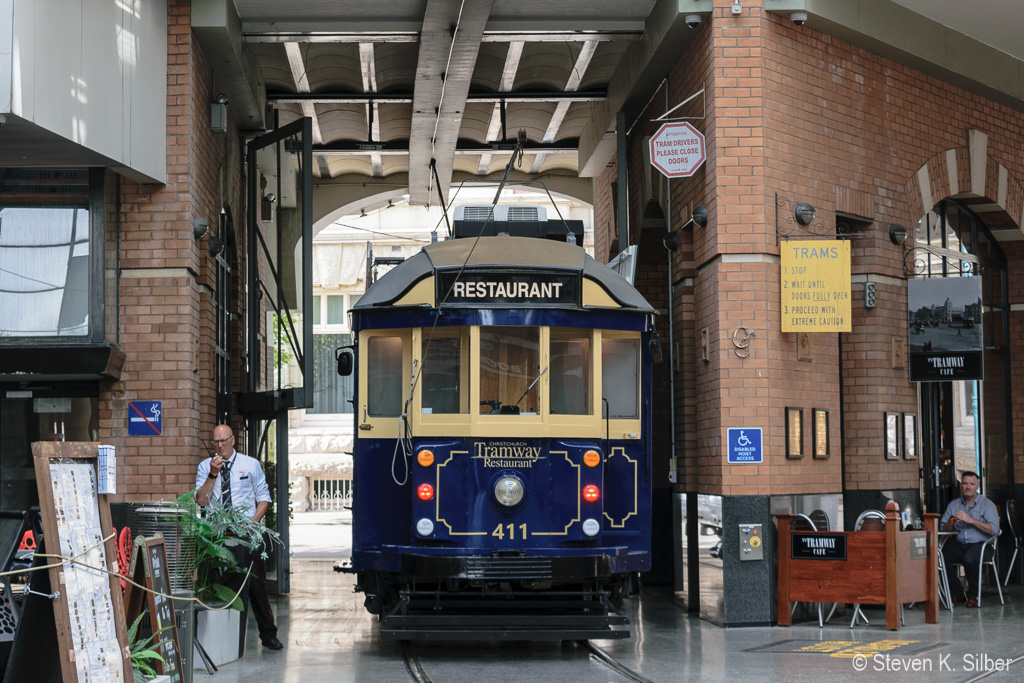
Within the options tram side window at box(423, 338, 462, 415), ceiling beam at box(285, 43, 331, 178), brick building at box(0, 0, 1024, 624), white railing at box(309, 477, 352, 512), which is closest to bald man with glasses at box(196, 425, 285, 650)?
tram side window at box(423, 338, 462, 415)

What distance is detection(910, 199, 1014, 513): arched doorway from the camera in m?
13.5

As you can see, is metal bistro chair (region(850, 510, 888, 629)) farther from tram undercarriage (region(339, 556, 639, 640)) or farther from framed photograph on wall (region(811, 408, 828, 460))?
tram undercarriage (region(339, 556, 639, 640))

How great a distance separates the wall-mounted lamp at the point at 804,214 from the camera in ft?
35.8

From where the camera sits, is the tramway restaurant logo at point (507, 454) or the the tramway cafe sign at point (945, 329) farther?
the the tramway cafe sign at point (945, 329)

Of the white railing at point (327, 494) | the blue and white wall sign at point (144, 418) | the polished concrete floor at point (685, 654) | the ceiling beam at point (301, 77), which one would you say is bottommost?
the white railing at point (327, 494)

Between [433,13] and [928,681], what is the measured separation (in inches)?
299

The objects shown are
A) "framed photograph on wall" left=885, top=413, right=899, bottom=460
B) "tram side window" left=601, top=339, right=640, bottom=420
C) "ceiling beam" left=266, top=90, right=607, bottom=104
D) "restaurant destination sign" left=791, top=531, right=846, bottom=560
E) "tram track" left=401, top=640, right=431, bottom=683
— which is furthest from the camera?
"ceiling beam" left=266, top=90, right=607, bottom=104

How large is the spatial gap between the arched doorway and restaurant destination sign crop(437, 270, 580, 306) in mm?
5524

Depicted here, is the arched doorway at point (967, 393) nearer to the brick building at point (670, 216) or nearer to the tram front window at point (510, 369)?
the brick building at point (670, 216)

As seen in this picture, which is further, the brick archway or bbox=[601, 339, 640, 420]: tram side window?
the brick archway

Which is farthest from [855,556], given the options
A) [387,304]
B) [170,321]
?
[170,321]

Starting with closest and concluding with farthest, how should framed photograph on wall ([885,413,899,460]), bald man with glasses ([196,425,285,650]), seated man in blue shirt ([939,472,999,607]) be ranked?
1. bald man with glasses ([196,425,285,650])
2. framed photograph on wall ([885,413,899,460])
3. seated man in blue shirt ([939,472,999,607])

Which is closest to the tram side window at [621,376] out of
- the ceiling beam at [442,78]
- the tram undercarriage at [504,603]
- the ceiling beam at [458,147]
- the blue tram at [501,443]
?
the blue tram at [501,443]

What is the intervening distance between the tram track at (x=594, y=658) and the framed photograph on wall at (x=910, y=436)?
164 inches
